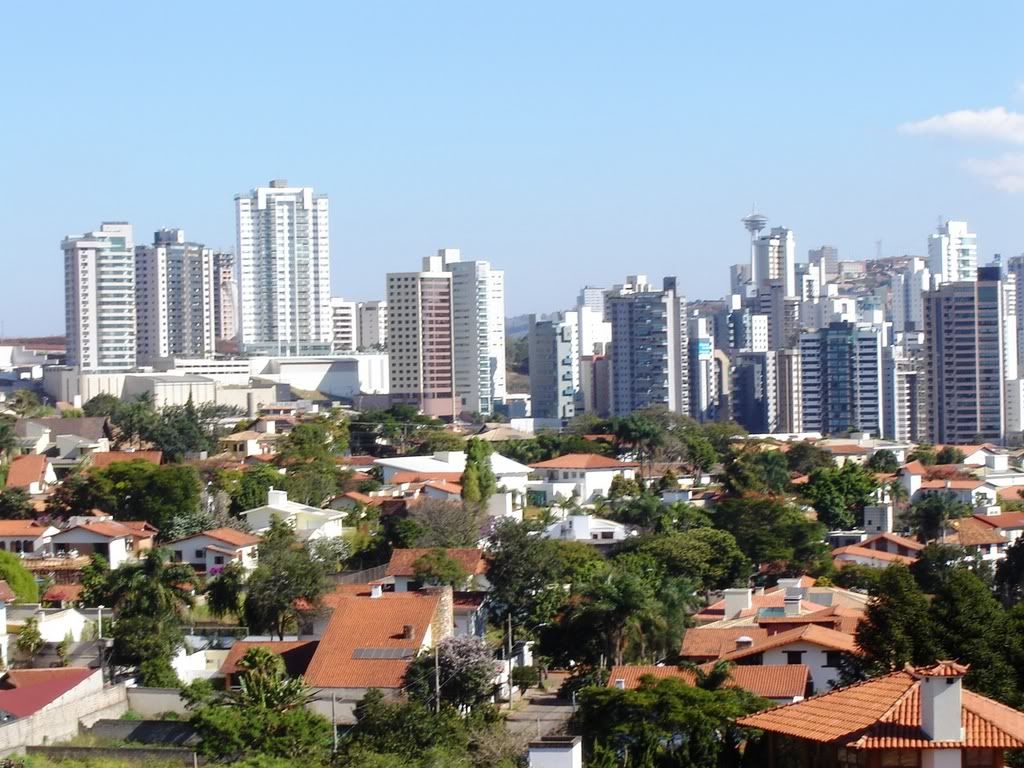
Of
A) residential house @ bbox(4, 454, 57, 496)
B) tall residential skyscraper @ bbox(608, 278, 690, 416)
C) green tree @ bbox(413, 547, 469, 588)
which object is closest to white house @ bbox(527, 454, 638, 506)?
residential house @ bbox(4, 454, 57, 496)

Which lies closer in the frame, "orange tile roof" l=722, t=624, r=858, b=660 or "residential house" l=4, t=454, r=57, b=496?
"orange tile roof" l=722, t=624, r=858, b=660

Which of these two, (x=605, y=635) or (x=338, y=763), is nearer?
(x=338, y=763)

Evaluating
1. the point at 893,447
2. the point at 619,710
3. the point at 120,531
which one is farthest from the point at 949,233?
the point at 619,710

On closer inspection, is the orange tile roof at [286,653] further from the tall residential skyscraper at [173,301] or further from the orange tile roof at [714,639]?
the tall residential skyscraper at [173,301]

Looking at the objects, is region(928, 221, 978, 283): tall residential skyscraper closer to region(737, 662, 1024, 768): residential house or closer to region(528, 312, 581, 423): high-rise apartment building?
region(528, 312, 581, 423): high-rise apartment building

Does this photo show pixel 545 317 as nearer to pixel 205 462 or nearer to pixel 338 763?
pixel 205 462

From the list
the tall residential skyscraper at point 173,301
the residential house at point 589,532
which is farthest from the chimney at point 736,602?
the tall residential skyscraper at point 173,301

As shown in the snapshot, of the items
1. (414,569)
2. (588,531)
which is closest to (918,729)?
(414,569)

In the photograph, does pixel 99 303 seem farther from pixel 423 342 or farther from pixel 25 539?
pixel 25 539
